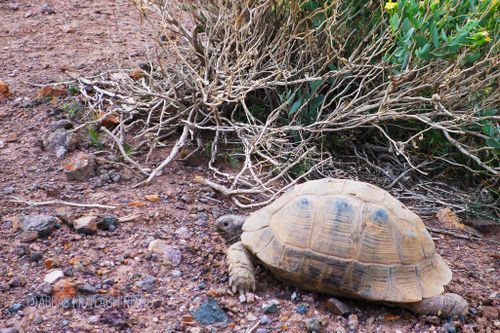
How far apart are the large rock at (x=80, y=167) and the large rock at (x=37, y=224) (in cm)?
56

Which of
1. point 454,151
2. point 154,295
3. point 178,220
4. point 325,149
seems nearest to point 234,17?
point 325,149

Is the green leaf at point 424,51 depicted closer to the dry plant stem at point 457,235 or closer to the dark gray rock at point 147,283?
the dry plant stem at point 457,235

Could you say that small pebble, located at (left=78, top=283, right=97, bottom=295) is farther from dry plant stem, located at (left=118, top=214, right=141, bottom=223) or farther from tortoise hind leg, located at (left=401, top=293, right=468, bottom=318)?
tortoise hind leg, located at (left=401, top=293, right=468, bottom=318)

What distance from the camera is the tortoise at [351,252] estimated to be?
281 centimetres

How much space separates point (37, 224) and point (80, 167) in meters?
0.68

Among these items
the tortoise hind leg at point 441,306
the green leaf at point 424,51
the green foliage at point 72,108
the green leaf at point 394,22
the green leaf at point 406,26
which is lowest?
the tortoise hind leg at point 441,306

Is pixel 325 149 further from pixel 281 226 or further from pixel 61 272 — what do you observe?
pixel 61 272

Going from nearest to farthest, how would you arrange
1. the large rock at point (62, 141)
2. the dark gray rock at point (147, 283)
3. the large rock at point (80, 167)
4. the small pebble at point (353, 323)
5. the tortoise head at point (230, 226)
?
the small pebble at point (353, 323), the dark gray rock at point (147, 283), the tortoise head at point (230, 226), the large rock at point (80, 167), the large rock at point (62, 141)

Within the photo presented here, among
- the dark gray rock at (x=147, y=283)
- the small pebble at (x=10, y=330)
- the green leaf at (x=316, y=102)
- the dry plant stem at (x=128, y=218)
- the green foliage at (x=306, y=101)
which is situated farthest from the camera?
the green leaf at (x=316, y=102)

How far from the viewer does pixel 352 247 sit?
2842mm

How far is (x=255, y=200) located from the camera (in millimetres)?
3738

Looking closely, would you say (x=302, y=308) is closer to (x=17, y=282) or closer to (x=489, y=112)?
(x=17, y=282)

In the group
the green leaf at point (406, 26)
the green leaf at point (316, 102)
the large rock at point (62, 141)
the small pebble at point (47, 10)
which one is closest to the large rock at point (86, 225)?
the large rock at point (62, 141)

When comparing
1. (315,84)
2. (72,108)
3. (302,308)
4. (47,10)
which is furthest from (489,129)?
(47,10)
